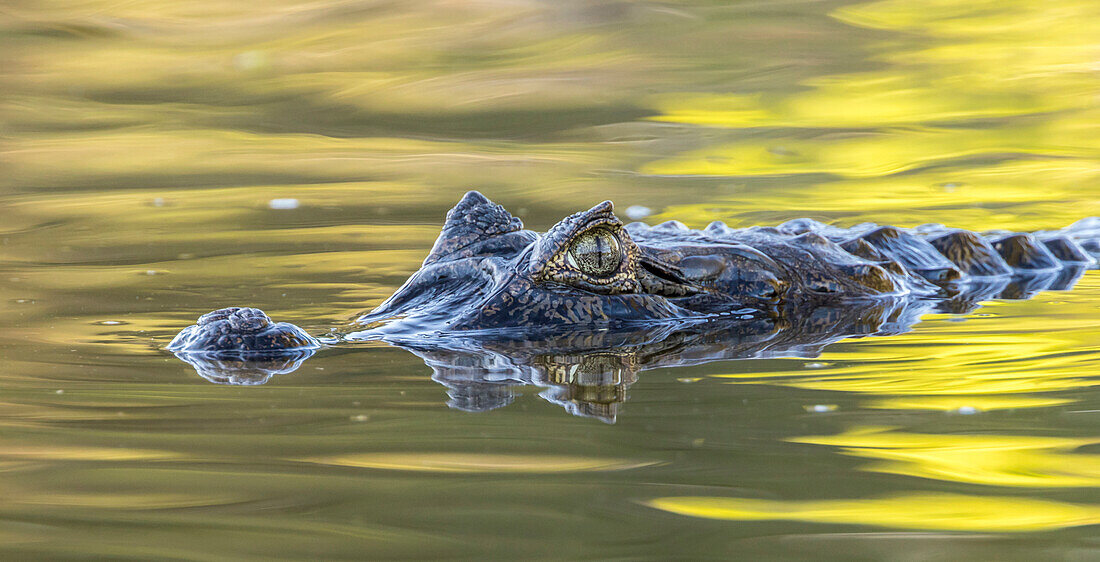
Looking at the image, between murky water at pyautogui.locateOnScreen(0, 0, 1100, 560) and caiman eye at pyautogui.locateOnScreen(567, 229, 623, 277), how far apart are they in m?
0.53

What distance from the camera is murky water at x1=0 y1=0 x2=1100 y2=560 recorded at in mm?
2672

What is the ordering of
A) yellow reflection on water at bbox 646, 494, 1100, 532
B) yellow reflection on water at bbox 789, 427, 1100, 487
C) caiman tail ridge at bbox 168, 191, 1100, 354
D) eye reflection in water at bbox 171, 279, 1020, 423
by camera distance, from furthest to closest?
caiman tail ridge at bbox 168, 191, 1100, 354 < eye reflection in water at bbox 171, 279, 1020, 423 < yellow reflection on water at bbox 789, 427, 1100, 487 < yellow reflection on water at bbox 646, 494, 1100, 532

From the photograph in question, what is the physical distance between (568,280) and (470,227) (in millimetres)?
834

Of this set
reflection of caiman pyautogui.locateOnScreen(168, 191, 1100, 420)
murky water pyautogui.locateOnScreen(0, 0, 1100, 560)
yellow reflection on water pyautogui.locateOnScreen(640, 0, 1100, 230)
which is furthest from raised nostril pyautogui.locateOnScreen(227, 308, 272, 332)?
yellow reflection on water pyautogui.locateOnScreen(640, 0, 1100, 230)

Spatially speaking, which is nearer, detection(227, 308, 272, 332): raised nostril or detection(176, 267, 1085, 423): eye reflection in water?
detection(176, 267, 1085, 423): eye reflection in water

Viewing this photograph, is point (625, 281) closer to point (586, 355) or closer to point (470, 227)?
point (586, 355)

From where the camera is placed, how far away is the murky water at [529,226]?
2672 mm

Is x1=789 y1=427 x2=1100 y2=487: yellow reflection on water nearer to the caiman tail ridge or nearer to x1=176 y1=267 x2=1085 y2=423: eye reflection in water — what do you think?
x1=176 y1=267 x2=1085 y2=423: eye reflection in water

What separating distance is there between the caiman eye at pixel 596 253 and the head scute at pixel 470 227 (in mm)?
761

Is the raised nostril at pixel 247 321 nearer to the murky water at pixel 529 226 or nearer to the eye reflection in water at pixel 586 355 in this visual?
the eye reflection in water at pixel 586 355

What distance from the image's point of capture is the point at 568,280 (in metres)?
4.64

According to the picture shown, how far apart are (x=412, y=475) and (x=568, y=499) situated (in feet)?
1.36

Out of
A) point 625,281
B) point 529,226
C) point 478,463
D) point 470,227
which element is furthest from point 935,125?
point 478,463

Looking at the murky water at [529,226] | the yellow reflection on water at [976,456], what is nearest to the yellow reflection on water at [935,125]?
the murky water at [529,226]
